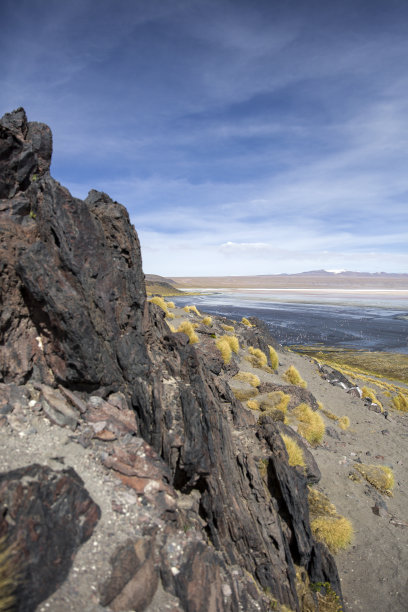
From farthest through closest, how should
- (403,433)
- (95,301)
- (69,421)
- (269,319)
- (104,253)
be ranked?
1. (269,319)
2. (403,433)
3. (104,253)
4. (95,301)
5. (69,421)

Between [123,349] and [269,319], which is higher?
[123,349]

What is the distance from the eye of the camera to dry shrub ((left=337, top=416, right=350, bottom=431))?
21359 mm

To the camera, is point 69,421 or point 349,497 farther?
point 349,497

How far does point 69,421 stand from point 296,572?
829cm

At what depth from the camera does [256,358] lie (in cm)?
2694

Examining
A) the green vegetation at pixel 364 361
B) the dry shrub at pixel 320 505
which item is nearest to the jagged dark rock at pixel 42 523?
the dry shrub at pixel 320 505

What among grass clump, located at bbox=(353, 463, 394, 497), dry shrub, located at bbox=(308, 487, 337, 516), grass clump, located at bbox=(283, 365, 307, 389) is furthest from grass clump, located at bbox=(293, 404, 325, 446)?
grass clump, located at bbox=(283, 365, 307, 389)

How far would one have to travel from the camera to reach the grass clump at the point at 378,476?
14.6m

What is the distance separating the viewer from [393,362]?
2197 inches

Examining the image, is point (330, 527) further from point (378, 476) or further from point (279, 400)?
point (279, 400)

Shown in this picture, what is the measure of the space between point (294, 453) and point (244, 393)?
212 inches

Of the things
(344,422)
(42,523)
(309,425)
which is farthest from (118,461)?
(344,422)

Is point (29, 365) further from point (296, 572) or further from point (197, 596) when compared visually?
point (296, 572)

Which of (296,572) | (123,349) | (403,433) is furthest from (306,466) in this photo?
(403,433)
